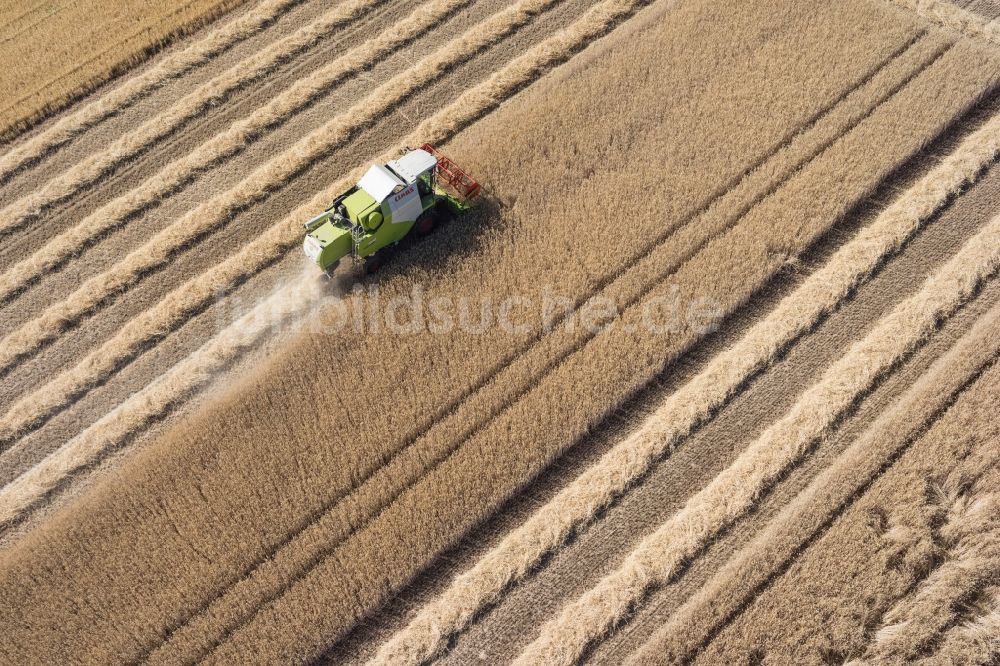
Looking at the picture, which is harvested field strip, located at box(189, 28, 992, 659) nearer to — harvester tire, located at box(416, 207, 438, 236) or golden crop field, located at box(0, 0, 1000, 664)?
golden crop field, located at box(0, 0, 1000, 664)

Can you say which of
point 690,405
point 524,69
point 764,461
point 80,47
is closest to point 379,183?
point 524,69

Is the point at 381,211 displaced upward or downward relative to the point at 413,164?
downward

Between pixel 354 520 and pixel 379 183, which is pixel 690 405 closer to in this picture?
pixel 354 520

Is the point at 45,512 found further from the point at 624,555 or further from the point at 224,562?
the point at 624,555

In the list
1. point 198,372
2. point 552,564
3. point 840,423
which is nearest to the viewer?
point 552,564

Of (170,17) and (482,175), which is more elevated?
(170,17)

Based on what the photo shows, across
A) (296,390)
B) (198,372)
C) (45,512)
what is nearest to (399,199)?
(296,390)

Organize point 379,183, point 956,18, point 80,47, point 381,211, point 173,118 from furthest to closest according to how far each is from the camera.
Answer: point 80,47 → point 173,118 → point 956,18 → point 379,183 → point 381,211
